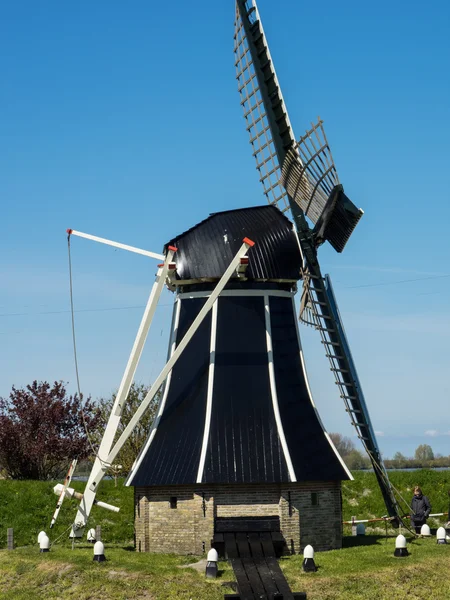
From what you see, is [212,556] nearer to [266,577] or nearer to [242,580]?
[242,580]

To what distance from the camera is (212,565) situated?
24.5 meters

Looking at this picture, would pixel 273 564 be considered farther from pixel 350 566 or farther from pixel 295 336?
pixel 295 336

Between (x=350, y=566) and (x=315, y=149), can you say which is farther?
(x=315, y=149)

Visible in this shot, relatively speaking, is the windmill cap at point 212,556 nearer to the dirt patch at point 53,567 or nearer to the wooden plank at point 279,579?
the wooden plank at point 279,579

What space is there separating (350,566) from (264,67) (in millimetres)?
14369

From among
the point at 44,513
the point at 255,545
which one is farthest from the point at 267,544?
the point at 44,513

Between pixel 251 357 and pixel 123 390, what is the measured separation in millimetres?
3676

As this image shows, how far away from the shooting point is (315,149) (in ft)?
94.0

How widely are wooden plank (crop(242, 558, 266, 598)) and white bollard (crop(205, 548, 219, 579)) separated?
768 mm

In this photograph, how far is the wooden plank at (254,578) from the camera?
2327 centimetres

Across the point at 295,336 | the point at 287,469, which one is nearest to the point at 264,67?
the point at 295,336

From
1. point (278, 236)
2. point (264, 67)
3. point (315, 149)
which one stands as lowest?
point (278, 236)

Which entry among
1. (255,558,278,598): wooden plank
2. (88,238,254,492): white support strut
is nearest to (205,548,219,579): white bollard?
(255,558,278,598): wooden plank

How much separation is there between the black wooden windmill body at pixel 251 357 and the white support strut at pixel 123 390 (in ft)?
0.13
